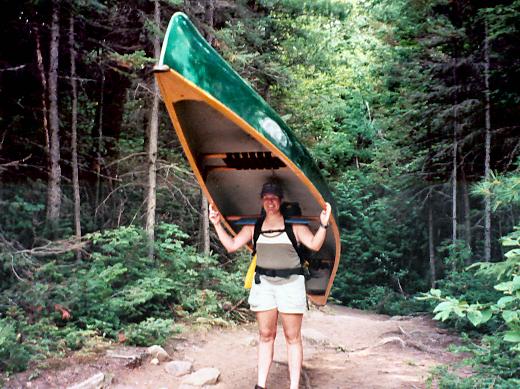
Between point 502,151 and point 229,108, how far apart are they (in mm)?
7693

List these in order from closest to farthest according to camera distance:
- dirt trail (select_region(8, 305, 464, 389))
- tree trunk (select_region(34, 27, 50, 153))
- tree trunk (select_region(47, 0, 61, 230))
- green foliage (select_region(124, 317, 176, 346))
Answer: dirt trail (select_region(8, 305, 464, 389))
green foliage (select_region(124, 317, 176, 346))
tree trunk (select_region(47, 0, 61, 230))
tree trunk (select_region(34, 27, 50, 153))

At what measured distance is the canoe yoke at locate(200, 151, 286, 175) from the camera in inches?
195

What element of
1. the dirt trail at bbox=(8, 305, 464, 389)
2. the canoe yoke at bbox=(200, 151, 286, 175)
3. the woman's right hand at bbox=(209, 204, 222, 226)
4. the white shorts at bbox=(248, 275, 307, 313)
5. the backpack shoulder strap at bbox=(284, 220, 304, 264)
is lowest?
the dirt trail at bbox=(8, 305, 464, 389)

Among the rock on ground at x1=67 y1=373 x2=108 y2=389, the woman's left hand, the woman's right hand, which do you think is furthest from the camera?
the rock on ground at x1=67 y1=373 x2=108 y2=389

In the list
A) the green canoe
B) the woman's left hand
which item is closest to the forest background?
the woman's left hand

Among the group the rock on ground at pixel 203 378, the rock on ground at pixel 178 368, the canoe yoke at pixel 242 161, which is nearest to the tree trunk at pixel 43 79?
the canoe yoke at pixel 242 161

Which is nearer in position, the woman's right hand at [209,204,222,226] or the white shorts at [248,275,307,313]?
the white shorts at [248,275,307,313]

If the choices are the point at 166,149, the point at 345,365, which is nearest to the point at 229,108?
the point at 345,365

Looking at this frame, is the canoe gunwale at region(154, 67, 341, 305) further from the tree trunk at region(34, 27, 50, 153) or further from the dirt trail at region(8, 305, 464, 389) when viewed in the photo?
the tree trunk at region(34, 27, 50, 153)

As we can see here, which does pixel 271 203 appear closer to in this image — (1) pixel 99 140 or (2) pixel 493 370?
(2) pixel 493 370

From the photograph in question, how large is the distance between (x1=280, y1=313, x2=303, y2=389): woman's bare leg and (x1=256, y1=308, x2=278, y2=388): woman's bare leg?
0.10m

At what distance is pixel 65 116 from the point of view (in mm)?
10742

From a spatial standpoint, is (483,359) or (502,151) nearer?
(483,359)

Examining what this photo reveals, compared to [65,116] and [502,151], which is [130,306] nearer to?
[65,116]
